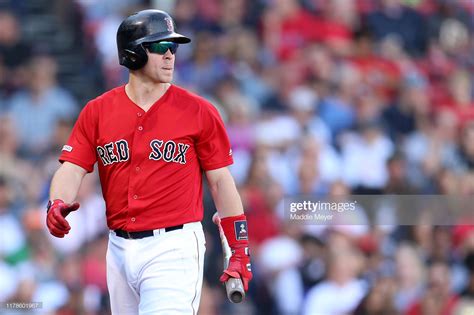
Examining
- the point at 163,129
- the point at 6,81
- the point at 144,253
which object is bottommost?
the point at 6,81

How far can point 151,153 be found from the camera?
15.8ft

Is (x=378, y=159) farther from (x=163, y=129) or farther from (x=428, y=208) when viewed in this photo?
(x=163, y=129)

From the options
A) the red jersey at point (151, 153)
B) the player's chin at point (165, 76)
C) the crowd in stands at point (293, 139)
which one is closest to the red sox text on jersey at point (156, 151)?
the red jersey at point (151, 153)

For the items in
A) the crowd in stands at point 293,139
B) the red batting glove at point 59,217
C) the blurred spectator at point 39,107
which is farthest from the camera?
the blurred spectator at point 39,107

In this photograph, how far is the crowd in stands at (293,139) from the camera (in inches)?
312

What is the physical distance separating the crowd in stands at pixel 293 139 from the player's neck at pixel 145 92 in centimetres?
302

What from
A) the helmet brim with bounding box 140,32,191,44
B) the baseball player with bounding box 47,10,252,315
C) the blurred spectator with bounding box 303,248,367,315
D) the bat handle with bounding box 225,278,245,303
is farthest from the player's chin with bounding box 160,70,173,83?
the blurred spectator with bounding box 303,248,367,315

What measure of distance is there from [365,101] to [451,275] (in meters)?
2.12

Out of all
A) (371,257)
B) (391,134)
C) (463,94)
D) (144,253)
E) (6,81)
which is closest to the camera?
(144,253)

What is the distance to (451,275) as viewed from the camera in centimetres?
838

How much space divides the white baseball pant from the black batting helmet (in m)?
0.80

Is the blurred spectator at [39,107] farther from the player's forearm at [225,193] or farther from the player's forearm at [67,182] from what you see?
the player's forearm at [225,193]

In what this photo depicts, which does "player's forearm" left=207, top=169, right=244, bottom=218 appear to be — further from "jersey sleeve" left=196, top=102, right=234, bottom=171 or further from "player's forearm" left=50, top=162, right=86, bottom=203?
"player's forearm" left=50, top=162, right=86, bottom=203

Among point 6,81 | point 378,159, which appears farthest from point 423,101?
point 6,81
